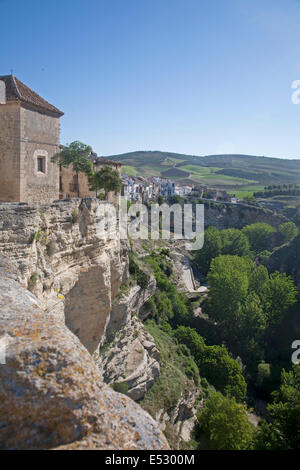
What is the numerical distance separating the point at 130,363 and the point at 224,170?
145313mm

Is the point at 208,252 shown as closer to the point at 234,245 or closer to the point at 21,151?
the point at 234,245

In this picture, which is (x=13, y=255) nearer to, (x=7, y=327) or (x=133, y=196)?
(x=7, y=327)

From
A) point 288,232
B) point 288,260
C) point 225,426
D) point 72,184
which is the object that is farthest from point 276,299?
point 288,232

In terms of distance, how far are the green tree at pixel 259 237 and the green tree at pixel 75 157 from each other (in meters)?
46.8

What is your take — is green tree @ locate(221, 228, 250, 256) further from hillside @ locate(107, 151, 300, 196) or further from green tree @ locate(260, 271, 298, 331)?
hillside @ locate(107, 151, 300, 196)

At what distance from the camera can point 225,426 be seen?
699 inches

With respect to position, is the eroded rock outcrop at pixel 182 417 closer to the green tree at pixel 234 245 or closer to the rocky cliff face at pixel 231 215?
the green tree at pixel 234 245

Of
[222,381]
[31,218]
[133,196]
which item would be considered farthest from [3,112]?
[133,196]

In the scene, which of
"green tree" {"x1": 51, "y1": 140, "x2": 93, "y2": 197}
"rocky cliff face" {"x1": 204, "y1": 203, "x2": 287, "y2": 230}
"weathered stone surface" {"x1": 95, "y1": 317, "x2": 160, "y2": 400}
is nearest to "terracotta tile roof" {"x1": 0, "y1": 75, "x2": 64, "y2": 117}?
"green tree" {"x1": 51, "y1": 140, "x2": 93, "y2": 197}

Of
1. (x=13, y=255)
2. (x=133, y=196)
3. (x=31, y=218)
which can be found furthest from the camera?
(x=133, y=196)

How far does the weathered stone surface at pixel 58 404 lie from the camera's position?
12.0 ft

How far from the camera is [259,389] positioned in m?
26.7

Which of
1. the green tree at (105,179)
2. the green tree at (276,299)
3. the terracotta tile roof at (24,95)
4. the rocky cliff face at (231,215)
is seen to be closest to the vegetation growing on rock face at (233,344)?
the green tree at (276,299)

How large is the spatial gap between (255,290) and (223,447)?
21.8m
